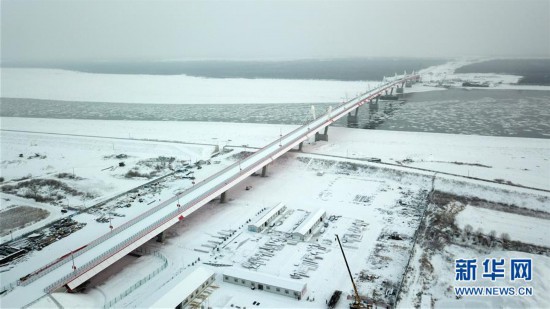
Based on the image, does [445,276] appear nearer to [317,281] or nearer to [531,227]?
[317,281]

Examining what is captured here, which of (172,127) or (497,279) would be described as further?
(172,127)

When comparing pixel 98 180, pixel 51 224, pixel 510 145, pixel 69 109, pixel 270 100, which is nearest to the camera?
pixel 51 224

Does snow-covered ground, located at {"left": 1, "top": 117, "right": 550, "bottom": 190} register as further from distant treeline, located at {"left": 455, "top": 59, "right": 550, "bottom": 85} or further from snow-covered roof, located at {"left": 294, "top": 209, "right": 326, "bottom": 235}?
distant treeline, located at {"left": 455, "top": 59, "right": 550, "bottom": 85}

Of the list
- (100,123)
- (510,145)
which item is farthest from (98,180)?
(510,145)

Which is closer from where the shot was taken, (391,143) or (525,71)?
(391,143)

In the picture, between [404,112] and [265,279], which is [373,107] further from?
[265,279]

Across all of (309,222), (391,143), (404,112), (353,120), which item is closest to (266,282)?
(309,222)
